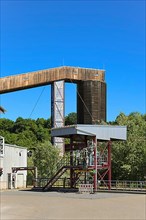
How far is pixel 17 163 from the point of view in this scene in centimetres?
4762

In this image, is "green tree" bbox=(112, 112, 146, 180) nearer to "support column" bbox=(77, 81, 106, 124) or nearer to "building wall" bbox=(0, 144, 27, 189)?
"building wall" bbox=(0, 144, 27, 189)

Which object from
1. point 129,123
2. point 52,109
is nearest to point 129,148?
point 129,123

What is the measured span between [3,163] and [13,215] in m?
26.9

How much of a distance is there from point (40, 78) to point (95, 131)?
89.7 feet

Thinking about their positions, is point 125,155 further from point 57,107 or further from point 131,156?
point 57,107

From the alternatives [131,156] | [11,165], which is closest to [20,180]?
[11,165]

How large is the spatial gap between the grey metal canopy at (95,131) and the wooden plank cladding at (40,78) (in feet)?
78.3

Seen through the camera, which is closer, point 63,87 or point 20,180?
point 20,180

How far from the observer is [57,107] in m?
62.9

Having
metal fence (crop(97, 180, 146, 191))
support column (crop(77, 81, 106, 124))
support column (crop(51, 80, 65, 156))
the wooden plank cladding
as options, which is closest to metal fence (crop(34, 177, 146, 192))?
metal fence (crop(97, 180, 146, 191))

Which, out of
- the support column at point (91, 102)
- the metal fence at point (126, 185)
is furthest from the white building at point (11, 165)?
the support column at point (91, 102)

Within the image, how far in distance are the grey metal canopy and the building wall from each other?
6.78m

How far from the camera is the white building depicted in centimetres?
4297

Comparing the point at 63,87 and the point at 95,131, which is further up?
the point at 63,87
